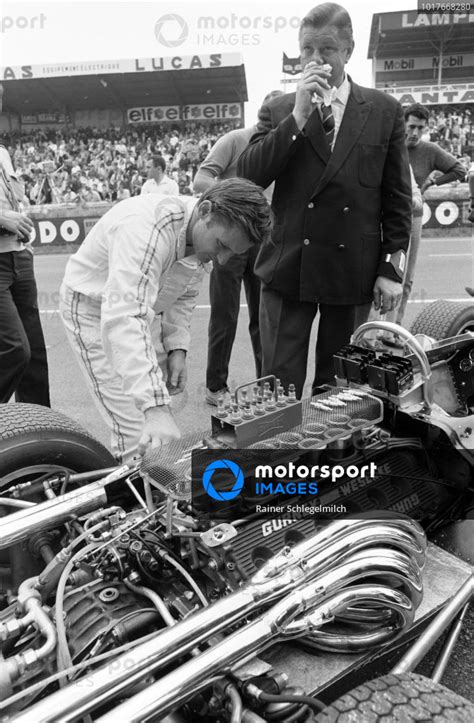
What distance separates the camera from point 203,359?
4.91 m

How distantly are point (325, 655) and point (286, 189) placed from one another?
74.7 inches

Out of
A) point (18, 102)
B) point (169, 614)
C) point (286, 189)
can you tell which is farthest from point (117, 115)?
point (169, 614)

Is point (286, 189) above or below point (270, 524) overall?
above

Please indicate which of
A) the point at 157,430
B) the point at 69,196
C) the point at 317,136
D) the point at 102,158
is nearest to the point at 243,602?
the point at 157,430

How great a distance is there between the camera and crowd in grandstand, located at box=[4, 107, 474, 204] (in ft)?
58.0

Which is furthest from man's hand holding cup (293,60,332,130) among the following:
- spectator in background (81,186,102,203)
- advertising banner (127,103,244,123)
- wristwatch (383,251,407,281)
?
advertising banner (127,103,244,123)

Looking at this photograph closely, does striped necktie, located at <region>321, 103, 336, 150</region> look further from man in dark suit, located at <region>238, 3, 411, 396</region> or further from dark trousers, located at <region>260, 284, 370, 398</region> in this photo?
dark trousers, located at <region>260, 284, 370, 398</region>

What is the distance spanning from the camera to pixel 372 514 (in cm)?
172

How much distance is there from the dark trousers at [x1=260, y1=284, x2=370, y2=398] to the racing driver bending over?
15.3 inches

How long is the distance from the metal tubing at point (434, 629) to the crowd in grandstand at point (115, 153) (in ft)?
48.8

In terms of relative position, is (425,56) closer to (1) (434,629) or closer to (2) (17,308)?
(2) (17,308)

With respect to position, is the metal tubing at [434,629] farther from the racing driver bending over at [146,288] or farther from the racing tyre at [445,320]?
the racing tyre at [445,320]

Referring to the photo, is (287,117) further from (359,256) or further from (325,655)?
(325,655)

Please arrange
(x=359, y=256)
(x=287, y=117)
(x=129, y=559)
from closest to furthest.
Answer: (x=129, y=559), (x=287, y=117), (x=359, y=256)
